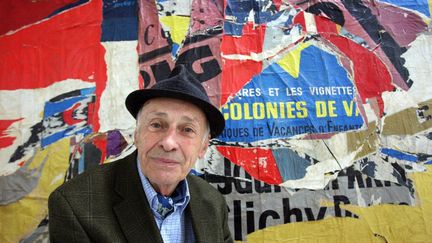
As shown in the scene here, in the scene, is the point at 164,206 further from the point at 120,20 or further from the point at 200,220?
the point at 120,20

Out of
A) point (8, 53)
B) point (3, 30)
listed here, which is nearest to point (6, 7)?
point (3, 30)

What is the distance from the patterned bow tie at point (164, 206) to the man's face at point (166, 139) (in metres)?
0.03

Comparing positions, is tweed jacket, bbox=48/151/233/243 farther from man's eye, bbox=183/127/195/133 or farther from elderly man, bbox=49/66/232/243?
man's eye, bbox=183/127/195/133

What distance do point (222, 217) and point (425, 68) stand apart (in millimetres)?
1331

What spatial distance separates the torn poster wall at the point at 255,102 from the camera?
136 cm

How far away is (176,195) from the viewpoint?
0.88m

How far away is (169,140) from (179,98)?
12cm

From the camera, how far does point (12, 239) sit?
128 centimetres

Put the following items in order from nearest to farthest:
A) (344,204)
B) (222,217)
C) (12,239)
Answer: (222,217), (12,239), (344,204)

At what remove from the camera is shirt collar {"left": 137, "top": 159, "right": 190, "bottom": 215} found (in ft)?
2.67

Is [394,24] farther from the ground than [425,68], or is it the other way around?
[394,24]

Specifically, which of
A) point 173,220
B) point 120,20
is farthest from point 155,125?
point 120,20

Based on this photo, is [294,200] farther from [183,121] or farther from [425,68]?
[425,68]

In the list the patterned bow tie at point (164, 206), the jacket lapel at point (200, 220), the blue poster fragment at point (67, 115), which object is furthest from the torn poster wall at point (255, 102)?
the patterned bow tie at point (164, 206)
